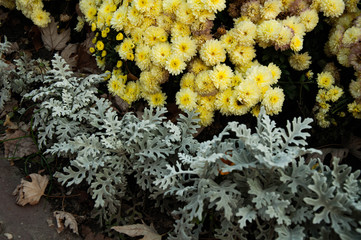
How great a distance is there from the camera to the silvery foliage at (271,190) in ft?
6.33

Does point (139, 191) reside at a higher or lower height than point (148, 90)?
lower

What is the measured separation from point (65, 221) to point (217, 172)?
1135 mm

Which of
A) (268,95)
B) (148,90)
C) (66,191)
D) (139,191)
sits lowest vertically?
(66,191)

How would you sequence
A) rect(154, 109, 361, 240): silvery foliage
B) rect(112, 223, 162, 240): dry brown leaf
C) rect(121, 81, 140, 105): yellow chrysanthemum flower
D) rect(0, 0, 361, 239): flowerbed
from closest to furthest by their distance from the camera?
rect(154, 109, 361, 240): silvery foliage < rect(0, 0, 361, 239): flowerbed < rect(112, 223, 162, 240): dry brown leaf < rect(121, 81, 140, 105): yellow chrysanthemum flower

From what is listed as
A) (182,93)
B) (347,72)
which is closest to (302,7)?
(347,72)

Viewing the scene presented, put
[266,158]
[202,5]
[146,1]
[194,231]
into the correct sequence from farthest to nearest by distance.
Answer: [146,1] → [202,5] → [194,231] → [266,158]

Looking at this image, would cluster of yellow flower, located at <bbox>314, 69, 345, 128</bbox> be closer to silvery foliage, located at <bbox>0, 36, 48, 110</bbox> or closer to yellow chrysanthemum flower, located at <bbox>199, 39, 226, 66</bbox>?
yellow chrysanthemum flower, located at <bbox>199, 39, 226, 66</bbox>

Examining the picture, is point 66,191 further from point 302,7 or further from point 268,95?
point 302,7

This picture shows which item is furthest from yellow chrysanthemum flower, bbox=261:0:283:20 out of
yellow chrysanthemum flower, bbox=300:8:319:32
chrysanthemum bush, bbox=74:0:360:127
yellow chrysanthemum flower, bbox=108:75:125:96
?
yellow chrysanthemum flower, bbox=108:75:125:96

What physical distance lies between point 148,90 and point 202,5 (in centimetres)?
77

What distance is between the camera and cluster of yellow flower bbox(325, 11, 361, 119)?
8.52 feet

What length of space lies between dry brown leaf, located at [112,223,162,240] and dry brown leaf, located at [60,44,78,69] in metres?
1.79

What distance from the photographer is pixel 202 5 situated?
8.43 feet

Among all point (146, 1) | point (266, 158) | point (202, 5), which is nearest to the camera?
point (266, 158)
